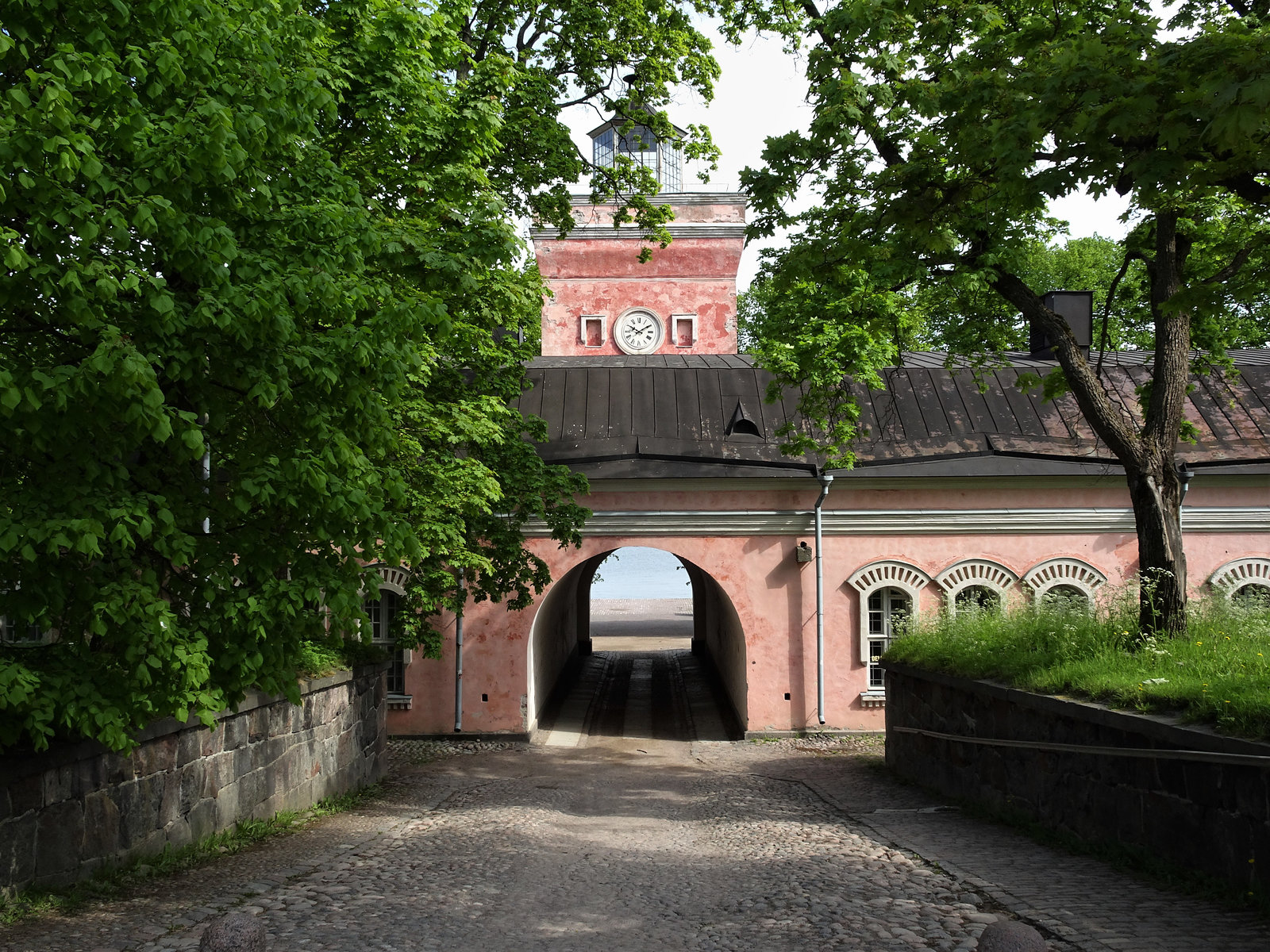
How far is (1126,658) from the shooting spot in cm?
843

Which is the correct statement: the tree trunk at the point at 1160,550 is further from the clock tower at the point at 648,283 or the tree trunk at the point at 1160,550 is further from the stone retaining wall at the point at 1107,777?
the clock tower at the point at 648,283

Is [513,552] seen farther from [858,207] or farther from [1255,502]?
[1255,502]

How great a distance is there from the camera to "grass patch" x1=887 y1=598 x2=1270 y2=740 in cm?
643

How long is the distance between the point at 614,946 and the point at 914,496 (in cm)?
1333

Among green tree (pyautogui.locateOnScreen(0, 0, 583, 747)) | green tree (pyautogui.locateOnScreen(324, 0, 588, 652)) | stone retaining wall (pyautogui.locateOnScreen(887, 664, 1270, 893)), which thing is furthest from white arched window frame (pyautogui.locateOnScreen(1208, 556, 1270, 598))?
green tree (pyautogui.locateOnScreen(0, 0, 583, 747))

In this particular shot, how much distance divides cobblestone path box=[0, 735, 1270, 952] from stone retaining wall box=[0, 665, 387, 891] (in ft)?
1.27

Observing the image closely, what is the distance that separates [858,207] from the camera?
1052cm

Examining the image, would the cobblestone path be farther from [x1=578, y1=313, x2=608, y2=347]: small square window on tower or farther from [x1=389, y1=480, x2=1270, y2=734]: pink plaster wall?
[x1=578, y1=313, x2=608, y2=347]: small square window on tower

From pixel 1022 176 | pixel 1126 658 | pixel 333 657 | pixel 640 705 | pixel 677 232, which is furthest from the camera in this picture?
pixel 677 232

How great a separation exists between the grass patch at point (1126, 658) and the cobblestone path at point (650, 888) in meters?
1.16

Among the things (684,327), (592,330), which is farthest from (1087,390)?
(592,330)

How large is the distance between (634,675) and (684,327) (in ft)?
30.6

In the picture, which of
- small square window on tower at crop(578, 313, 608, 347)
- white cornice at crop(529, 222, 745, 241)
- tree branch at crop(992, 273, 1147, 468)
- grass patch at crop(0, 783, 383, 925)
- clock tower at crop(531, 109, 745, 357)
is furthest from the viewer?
small square window on tower at crop(578, 313, 608, 347)

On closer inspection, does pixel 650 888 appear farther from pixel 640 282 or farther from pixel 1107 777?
pixel 640 282
